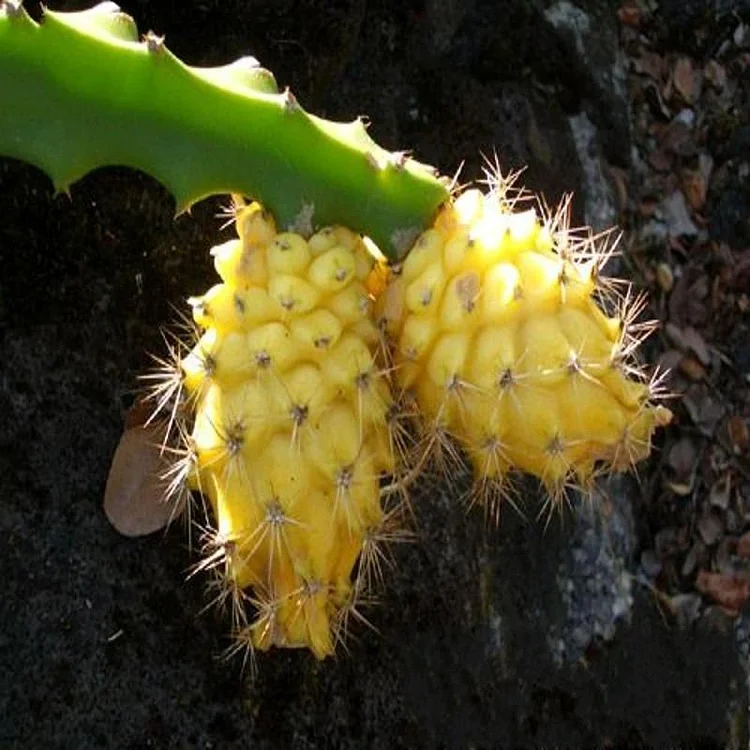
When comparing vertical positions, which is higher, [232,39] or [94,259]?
[232,39]

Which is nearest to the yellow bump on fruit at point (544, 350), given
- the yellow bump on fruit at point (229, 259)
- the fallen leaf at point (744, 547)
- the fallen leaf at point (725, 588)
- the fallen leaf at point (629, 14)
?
the yellow bump on fruit at point (229, 259)

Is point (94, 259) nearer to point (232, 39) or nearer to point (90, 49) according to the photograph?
point (232, 39)

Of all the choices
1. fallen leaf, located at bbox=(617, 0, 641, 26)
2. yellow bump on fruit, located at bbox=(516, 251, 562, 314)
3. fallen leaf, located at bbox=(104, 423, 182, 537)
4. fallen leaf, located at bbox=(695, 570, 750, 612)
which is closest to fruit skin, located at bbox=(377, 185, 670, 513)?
yellow bump on fruit, located at bbox=(516, 251, 562, 314)

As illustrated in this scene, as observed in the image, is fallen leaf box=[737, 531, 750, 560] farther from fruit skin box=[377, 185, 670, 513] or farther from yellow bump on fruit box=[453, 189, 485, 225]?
yellow bump on fruit box=[453, 189, 485, 225]

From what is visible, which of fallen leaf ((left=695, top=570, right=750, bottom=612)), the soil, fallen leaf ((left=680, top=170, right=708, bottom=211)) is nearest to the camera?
the soil

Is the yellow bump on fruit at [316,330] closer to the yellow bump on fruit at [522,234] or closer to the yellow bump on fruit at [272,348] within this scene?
the yellow bump on fruit at [272,348]

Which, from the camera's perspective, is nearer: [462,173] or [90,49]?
[90,49]

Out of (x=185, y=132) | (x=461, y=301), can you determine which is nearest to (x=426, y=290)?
(x=461, y=301)

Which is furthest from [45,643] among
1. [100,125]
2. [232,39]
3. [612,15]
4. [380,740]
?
Answer: [612,15]
